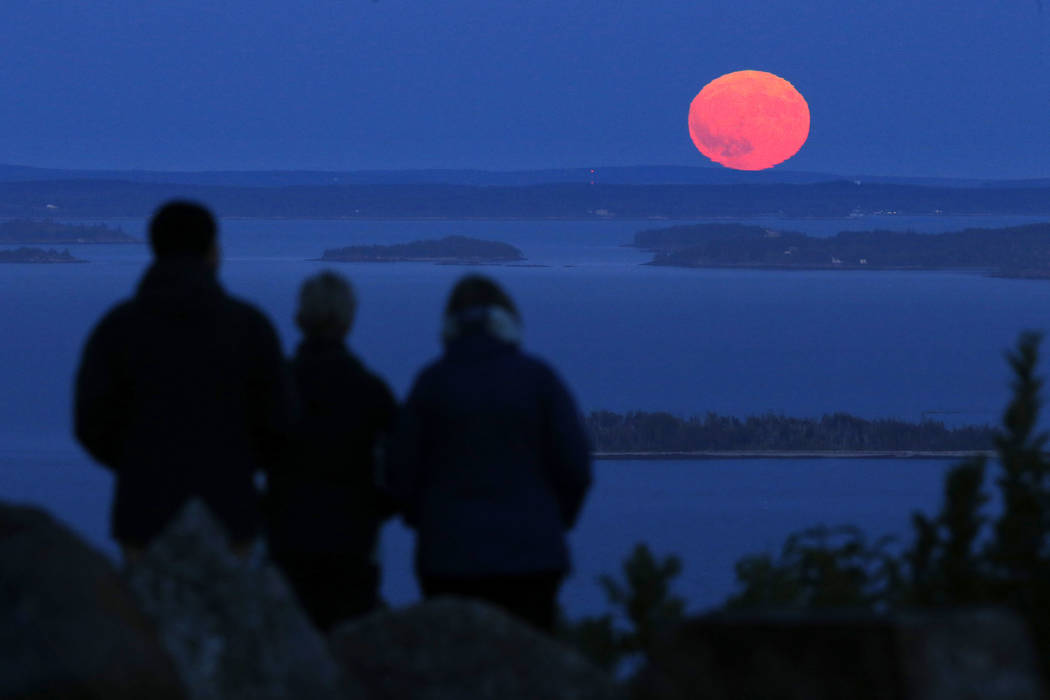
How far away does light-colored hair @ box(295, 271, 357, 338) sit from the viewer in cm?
530

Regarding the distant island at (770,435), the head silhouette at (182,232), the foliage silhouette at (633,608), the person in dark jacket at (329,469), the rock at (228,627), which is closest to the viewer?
the rock at (228,627)

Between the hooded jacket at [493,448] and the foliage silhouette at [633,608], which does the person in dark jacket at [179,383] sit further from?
the foliage silhouette at [633,608]

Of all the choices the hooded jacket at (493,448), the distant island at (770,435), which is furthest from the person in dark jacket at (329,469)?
the distant island at (770,435)

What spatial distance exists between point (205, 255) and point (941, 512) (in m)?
4.69

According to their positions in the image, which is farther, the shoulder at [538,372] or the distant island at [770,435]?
the distant island at [770,435]

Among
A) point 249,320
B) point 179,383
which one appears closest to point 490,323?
point 249,320

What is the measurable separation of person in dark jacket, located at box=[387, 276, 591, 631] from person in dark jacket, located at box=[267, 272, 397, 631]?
0.43 m

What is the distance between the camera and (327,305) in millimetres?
5309

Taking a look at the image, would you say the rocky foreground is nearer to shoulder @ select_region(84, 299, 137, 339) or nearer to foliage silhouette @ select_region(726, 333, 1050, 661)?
shoulder @ select_region(84, 299, 137, 339)

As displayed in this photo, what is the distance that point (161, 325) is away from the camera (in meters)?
5.05

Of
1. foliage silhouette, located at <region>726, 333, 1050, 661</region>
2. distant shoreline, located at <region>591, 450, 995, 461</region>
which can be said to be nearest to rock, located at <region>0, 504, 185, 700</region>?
foliage silhouette, located at <region>726, 333, 1050, 661</region>

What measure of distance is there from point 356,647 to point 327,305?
52.4 inches

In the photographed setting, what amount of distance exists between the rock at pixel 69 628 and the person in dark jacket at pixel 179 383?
2.30ft

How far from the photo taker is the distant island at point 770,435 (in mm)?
169750
